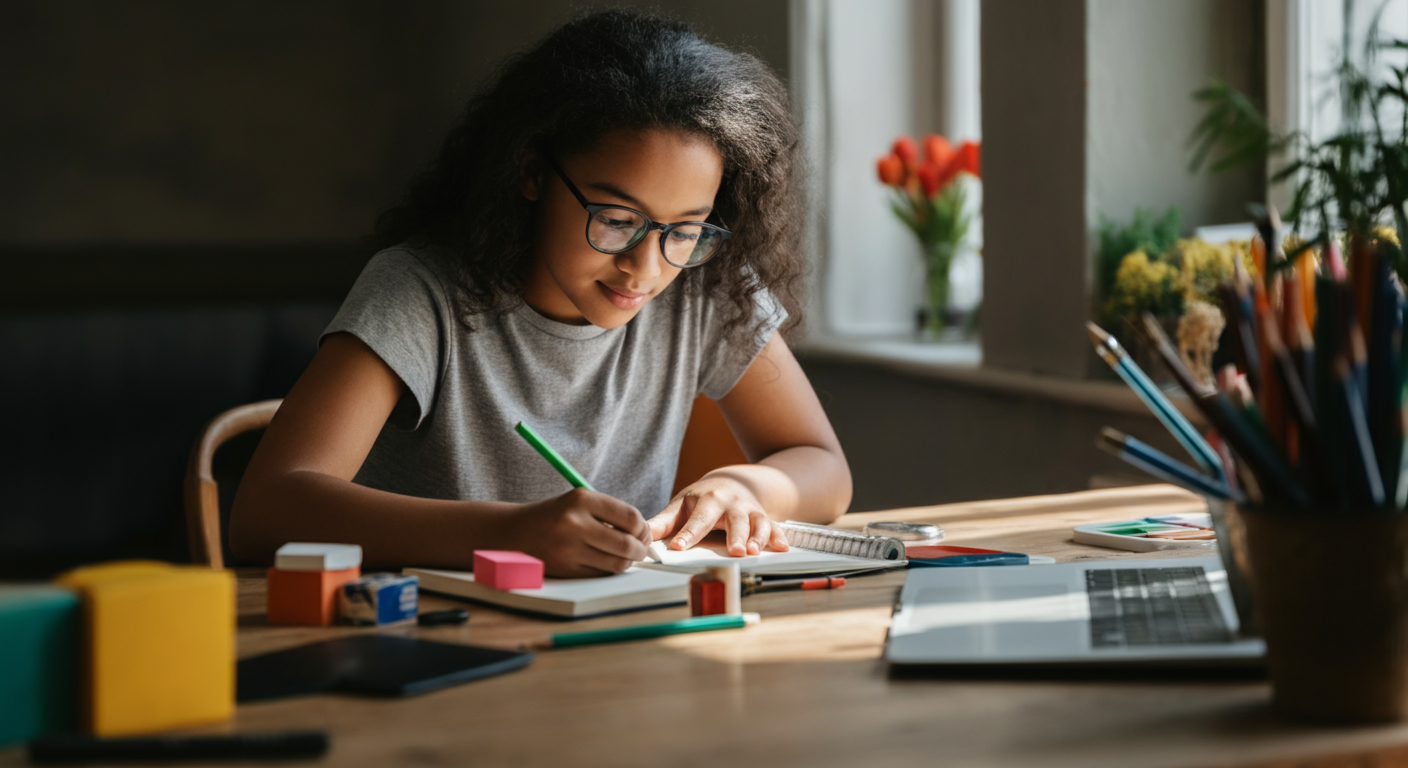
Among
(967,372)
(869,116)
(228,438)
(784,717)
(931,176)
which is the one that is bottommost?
(784,717)

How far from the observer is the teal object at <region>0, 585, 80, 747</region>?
56cm

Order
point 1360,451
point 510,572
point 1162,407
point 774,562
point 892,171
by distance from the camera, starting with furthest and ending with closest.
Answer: point 892,171 → point 774,562 → point 510,572 → point 1162,407 → point 1360,451

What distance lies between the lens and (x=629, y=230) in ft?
4.18

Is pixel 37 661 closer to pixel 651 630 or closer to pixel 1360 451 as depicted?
pixel 651 630

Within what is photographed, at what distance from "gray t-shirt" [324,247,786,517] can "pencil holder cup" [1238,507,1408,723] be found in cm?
89

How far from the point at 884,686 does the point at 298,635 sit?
0.38 meters

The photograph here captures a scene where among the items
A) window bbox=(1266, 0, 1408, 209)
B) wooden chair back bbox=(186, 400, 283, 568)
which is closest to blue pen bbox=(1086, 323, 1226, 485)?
wooden chair back bbox=(186, 400, 283, 568)

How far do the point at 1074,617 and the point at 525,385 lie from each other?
2.71ft

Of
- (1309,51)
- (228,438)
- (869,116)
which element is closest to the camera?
(228,438)

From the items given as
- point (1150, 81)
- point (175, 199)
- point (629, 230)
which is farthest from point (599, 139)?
point (175, 199)

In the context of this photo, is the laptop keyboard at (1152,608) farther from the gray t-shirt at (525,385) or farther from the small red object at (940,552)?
the gray t-shirt at (525,385)

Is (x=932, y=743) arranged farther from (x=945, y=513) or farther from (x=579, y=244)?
(x=579, y=244)

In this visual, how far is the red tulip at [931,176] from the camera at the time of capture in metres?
2.93

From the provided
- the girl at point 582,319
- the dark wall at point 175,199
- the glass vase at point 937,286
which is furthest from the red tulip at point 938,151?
the girl at point 582,319
